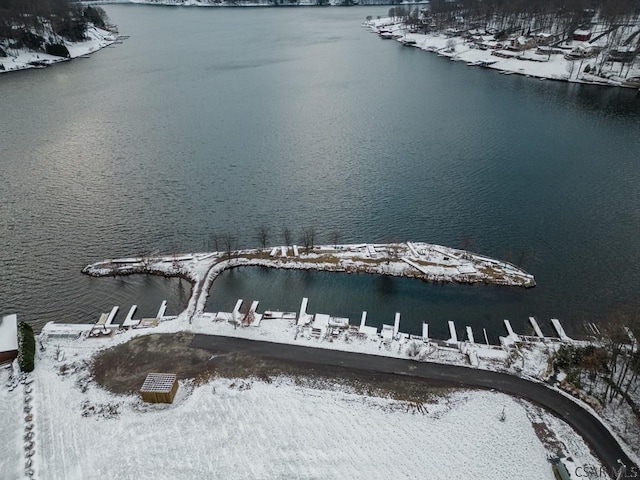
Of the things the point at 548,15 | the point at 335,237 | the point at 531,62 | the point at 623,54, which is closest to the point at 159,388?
the point at 335,237

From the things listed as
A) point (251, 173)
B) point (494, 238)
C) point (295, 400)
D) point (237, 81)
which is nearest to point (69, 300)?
point (295, 400)

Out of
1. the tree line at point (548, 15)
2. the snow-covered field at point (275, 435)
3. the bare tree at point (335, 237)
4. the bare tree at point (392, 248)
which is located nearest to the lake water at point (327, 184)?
the bare tree at point (335, 237)

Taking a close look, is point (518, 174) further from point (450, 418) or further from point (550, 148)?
point (450, 418)

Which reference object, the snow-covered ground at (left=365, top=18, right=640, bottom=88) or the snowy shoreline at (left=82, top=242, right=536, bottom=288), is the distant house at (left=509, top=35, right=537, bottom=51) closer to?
the snow-covered ground at (left=365, top=18, right=640, bottom=88)

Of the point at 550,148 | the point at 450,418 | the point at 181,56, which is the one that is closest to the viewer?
the point at 450,418

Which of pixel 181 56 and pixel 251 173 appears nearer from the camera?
pixel 251 173

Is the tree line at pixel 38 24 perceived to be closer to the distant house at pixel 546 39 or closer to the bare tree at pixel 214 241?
the bare tree at pixel 214 241

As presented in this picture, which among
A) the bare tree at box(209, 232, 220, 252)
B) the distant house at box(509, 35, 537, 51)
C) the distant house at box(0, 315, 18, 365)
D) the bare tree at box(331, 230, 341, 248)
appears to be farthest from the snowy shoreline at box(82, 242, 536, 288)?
the distant house at box(509, 35, 537, 51)
